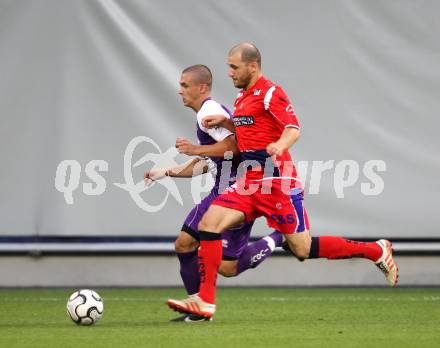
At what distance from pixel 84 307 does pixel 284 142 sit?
169 cm

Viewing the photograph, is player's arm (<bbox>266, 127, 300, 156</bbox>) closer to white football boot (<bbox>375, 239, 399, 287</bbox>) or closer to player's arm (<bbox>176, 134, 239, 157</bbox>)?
Result: player's arm (<bbox>176, 134, 239, 157</bbox>)

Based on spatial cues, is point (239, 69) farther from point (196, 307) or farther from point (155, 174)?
point (196, 307)

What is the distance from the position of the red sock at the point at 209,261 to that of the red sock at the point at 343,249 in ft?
2.64

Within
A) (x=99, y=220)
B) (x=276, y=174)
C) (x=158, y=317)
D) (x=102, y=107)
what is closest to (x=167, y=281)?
(x=99, y=220)

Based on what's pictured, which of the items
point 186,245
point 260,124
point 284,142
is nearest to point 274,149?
point 284,142

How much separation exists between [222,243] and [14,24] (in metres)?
4.11

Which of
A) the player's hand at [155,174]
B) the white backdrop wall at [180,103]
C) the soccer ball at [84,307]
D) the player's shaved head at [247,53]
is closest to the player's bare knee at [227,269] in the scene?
the player's hand at [155,174]

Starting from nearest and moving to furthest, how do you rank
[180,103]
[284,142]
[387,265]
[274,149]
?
[274,149] < [284,142] < [387,265] < [180,103]

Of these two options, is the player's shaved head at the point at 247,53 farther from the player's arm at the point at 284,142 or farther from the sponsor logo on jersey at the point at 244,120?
the player's arm at the point at 284,142

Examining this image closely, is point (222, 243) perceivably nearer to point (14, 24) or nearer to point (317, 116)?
point (317, 116)

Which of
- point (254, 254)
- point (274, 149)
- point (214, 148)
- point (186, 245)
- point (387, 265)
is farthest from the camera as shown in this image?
point (254, 254)

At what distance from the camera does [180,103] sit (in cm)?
1077

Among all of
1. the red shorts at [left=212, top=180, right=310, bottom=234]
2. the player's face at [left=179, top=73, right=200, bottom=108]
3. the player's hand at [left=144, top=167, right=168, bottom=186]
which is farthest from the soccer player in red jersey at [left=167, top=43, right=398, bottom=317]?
the player's hand at [left=144, top=167, right=168, bottom=186]

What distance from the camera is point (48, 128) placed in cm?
1073
